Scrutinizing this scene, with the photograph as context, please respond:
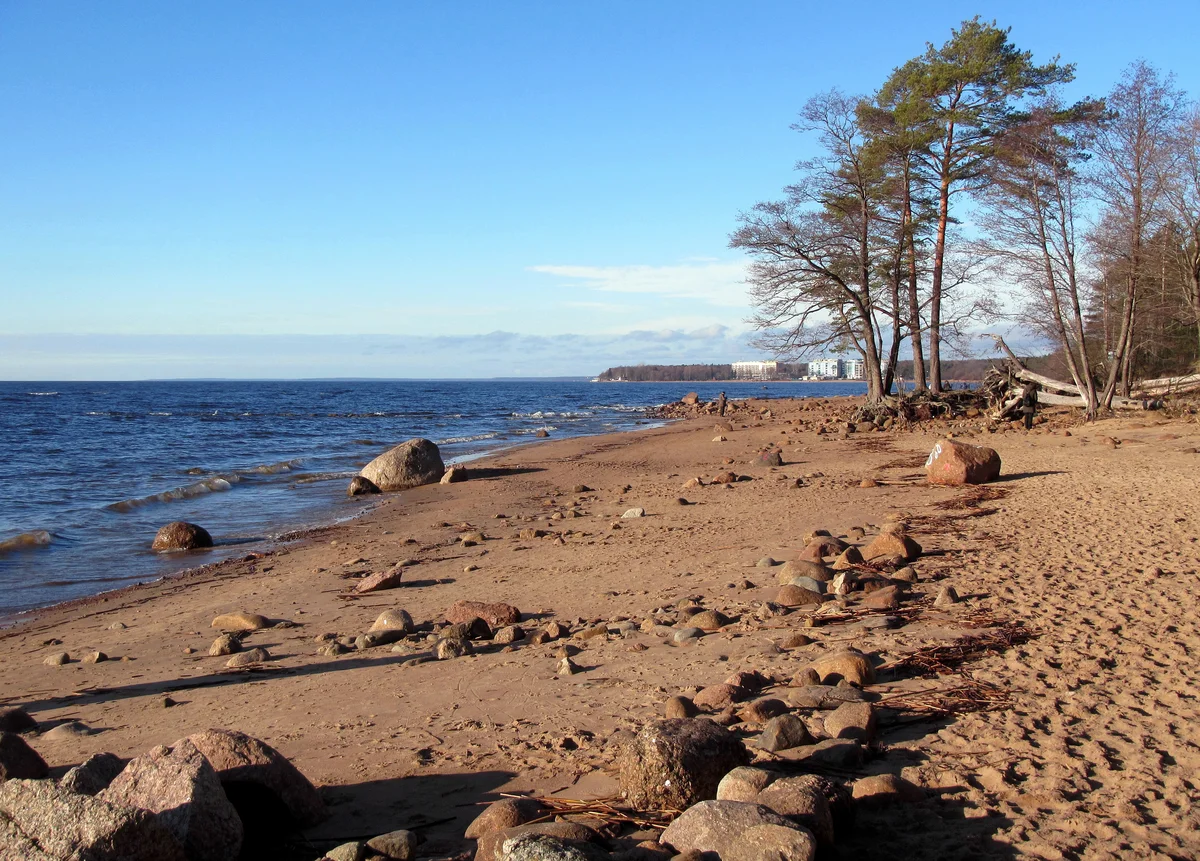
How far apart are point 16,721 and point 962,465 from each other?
1181cm

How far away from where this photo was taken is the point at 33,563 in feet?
38.5

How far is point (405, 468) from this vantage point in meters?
18.8

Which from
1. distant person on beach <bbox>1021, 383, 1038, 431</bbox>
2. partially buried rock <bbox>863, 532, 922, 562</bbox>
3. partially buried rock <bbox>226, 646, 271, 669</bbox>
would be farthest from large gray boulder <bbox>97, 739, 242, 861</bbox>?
distant person on beach <bbox>1021, 383, 1038, 431</bbox>

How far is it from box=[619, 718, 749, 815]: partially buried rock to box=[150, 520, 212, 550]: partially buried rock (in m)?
10.6

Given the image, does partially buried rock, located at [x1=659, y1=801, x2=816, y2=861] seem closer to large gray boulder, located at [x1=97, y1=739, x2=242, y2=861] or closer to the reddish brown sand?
the reddish brown sand

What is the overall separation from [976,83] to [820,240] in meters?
5.70

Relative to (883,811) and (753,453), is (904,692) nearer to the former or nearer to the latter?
(883,811)

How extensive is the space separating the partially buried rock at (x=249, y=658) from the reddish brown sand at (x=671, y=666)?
0.13m

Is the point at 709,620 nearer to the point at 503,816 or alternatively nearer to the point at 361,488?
the point at 503,816

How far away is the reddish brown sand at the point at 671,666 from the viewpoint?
3.69 metres

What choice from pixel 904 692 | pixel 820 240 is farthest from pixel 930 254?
pixel 904 692

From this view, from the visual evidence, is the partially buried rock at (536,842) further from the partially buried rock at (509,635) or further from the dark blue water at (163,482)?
the dark blue water at (163,482)

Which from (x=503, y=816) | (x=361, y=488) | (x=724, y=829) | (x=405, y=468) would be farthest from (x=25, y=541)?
(x=724, y=829)

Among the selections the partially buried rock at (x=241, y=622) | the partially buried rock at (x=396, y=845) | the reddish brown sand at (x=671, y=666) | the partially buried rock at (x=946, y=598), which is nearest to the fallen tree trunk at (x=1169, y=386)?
the reddish brown sand at (x=671, y=666)
